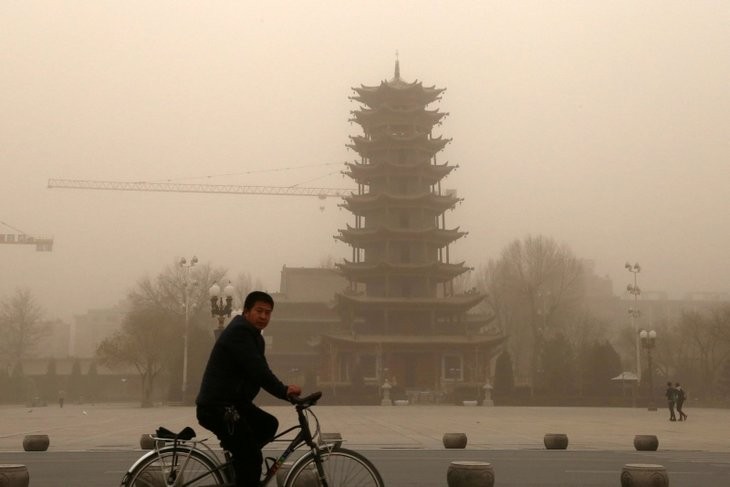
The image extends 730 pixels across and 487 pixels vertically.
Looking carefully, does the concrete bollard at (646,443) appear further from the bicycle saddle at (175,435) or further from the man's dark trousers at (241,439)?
the bicycle saddle at (175,435)

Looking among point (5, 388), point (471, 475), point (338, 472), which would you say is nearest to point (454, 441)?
point (471, 475)

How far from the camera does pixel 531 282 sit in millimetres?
72625

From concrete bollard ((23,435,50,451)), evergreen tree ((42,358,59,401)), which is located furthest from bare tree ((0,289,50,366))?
concrete bollard ((23,435,50,451))

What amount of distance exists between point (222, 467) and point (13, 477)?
4180mm

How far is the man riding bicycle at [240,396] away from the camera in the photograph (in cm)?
649

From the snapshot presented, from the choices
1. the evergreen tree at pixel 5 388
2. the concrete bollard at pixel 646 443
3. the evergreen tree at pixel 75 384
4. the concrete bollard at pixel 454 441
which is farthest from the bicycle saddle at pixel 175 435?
the evergreen tree at pixel 75 384

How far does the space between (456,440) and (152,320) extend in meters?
41.5

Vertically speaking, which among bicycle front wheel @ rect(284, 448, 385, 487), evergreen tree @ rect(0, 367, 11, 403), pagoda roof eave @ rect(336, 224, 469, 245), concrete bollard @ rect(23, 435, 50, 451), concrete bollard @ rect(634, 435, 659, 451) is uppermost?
pagoda roof eave @ rect(336, 224, 469, 245)

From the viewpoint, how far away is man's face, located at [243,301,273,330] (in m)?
6.85

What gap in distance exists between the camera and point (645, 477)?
31.8 feet

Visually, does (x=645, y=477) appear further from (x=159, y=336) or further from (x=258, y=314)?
(x=159, y=336)

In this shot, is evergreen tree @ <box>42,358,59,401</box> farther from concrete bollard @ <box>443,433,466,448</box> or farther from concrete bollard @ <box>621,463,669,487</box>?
concrete bollard @ <box>621,463,669,487</box>

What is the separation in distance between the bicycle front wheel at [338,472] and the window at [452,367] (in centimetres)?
5233

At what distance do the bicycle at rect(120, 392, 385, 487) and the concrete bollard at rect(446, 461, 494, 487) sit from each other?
342 centimetres
